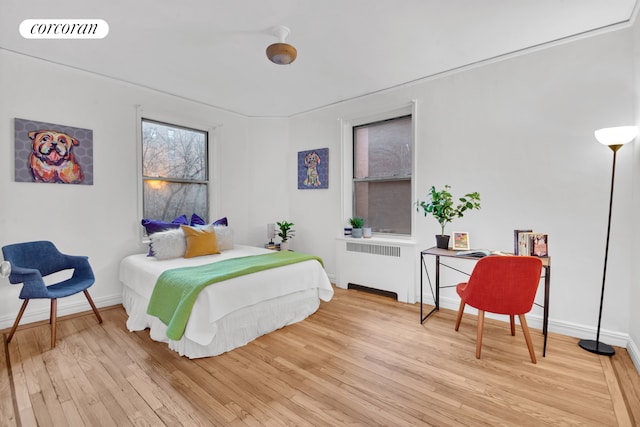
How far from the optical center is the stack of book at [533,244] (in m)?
2.53

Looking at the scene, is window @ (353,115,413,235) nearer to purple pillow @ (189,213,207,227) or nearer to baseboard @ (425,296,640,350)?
baseboard @ (425,296,640,350)

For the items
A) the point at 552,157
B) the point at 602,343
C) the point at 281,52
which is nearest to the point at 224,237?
the point at 281,52

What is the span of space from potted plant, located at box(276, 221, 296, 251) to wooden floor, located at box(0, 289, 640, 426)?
1.90 meters

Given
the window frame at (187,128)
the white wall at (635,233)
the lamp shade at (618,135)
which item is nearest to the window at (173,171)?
the window frame at (187,128)

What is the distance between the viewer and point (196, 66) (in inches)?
121

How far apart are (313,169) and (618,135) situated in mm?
3269

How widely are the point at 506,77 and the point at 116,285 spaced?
4720 millimetres

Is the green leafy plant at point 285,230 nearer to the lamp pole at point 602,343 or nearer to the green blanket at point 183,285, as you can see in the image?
the green blanket at point 183,285

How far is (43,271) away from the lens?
9.06ft

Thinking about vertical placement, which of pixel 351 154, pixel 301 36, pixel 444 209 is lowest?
pixel 444 209

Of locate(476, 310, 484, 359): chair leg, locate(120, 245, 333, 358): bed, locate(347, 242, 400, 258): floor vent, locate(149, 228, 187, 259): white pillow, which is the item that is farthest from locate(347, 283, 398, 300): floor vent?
locate(149, 228, 187, 259): white pillow

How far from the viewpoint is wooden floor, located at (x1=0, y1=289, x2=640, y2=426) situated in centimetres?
166

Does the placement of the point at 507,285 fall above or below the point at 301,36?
below

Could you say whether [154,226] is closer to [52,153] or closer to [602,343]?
[52,153]
